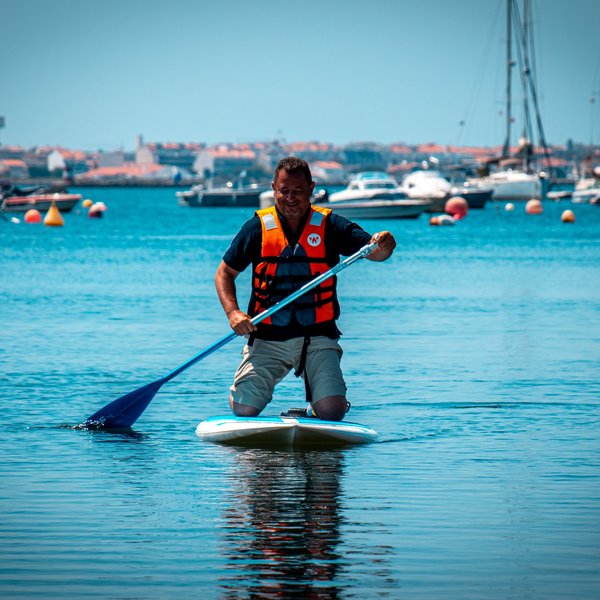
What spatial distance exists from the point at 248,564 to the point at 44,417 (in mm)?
5082

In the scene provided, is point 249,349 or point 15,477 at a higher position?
point 249,349

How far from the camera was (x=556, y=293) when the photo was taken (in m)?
25.5

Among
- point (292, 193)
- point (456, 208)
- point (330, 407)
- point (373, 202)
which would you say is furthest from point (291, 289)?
point (456, 208)

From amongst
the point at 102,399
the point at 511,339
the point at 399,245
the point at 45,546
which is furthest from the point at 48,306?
the point at 399,245

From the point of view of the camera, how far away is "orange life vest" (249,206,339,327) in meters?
8.88

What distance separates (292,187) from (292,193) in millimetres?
40

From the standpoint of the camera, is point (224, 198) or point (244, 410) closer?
point (244, 410)

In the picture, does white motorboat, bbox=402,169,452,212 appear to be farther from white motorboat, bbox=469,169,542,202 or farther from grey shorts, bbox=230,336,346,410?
grey shorts, bbox=230,336,346,410

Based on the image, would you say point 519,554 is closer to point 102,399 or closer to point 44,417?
point 44,417

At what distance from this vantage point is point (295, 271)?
9.02 m

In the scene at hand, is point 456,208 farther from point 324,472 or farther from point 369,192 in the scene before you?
point 324,472

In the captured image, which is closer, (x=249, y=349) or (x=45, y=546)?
(x=45, y=546)

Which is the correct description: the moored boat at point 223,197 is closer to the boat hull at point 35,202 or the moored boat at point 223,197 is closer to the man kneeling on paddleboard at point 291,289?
the boat hull at point 35,202

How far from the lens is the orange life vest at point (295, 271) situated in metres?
8.88
